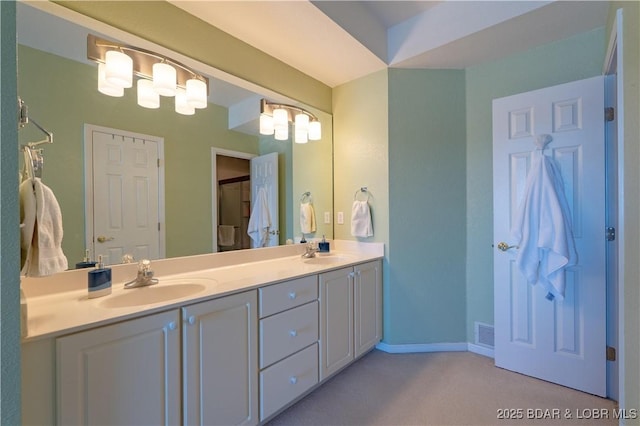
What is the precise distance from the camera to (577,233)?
181 cm

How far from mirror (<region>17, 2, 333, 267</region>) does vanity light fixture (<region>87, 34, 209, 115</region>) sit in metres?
0.04

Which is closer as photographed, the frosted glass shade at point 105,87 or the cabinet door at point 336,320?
the frosted glass shade at point 105,87

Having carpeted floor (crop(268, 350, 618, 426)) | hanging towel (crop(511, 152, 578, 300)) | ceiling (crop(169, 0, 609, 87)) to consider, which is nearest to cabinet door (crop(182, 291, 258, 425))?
carpeted floor (crop(268, 350, 618, 426))

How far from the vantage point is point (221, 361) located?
1267 mm

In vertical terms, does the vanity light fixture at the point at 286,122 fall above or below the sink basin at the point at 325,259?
above

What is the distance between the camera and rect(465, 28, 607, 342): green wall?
2061mm

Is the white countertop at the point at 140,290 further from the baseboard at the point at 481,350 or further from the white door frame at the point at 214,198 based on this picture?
the baseboard at the point at 481,350

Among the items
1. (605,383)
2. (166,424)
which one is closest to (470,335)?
(605,383)

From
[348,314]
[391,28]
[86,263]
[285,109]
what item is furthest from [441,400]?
[391,28]

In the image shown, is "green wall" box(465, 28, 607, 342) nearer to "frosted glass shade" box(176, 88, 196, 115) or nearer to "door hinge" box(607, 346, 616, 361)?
"door hinge" box(607, 346, 616, 361)

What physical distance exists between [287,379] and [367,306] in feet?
2.81

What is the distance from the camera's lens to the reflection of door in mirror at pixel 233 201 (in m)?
1.91

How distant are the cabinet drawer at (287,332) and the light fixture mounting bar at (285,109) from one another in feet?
4.81

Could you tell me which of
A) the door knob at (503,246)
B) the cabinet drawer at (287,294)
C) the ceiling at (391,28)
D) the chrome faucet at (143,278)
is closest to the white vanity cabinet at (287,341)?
the cabinet drawer at (287,294)
